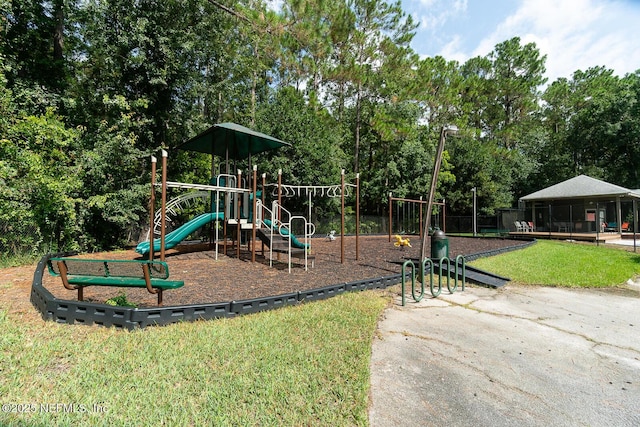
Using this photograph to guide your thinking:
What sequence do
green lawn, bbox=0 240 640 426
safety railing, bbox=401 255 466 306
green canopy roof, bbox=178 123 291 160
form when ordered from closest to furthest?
green lawn, bbox=0 240 640 426 < safety railing, bbox=401 255 466 306 < green canopy roof, bbox=178 123 291 160

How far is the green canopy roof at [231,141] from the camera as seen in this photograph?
8.97 meters

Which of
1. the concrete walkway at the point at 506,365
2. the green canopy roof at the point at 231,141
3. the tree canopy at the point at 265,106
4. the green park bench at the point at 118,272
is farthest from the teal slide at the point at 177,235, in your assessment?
the concrete walkway at the point at 506,365

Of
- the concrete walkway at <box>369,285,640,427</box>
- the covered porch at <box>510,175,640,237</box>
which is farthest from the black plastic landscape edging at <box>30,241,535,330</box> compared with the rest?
the covered porch at <box>510,175,640,237</box>

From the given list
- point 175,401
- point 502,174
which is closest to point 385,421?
point 175,401

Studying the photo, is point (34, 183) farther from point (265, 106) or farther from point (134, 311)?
point (265, 106)

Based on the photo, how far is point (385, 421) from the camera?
212cm

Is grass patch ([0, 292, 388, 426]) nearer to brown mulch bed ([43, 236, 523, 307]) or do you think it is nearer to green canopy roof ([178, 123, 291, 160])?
brown mulch bed ([43, 236, 523, 307])

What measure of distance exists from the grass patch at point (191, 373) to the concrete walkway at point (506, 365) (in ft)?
1.12

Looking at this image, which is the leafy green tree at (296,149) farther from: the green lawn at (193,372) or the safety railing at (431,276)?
the green lawn at (193,372)

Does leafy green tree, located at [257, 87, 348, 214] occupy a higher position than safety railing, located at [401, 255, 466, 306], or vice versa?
leafy green tree, located at [257, 87, 348, 214]

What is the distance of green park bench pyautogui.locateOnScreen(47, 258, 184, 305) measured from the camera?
12.2 ft

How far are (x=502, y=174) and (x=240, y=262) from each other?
2658cm

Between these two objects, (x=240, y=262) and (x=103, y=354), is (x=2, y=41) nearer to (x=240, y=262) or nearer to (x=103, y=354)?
(x=240, y=262)

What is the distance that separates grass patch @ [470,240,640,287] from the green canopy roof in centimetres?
690
